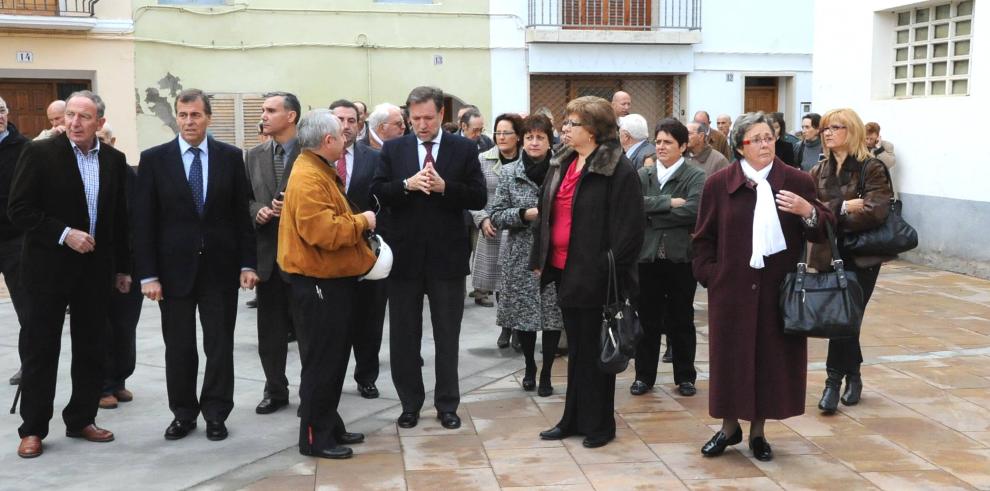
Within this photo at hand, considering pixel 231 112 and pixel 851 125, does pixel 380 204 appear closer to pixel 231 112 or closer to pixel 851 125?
pixel 851 125

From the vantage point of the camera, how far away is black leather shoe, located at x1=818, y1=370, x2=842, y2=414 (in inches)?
252

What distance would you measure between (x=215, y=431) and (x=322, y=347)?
3.26ft

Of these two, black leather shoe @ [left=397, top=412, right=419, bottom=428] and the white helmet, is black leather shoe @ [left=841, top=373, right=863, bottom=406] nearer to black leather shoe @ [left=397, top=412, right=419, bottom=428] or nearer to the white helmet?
black leather shoe @ [left=397, top=412, right=419, bottom=428]

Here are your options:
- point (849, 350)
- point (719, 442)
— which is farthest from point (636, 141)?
point (719, 442)

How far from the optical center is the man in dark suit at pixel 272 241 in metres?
6.58

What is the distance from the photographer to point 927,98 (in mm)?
12766

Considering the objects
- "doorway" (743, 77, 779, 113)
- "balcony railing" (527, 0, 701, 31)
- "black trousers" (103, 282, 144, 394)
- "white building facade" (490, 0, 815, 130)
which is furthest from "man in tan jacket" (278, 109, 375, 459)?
"doorway" (743, 77, 779, 113)

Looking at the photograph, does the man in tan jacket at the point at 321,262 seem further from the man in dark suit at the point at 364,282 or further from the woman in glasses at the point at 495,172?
the woman in glasses at the point at 495,172

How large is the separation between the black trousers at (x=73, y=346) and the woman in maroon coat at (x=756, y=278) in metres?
3.41

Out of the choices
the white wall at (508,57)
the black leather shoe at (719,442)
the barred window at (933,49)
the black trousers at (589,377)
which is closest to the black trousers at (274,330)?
the black trousers at (589,377)

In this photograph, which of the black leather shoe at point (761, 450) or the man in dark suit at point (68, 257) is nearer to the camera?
the black leather shoe at point (761, 450)

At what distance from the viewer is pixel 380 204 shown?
6219 millimetres

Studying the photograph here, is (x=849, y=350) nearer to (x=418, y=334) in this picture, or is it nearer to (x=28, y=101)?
(x=418, y=334)

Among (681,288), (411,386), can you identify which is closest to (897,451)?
(681,288)
